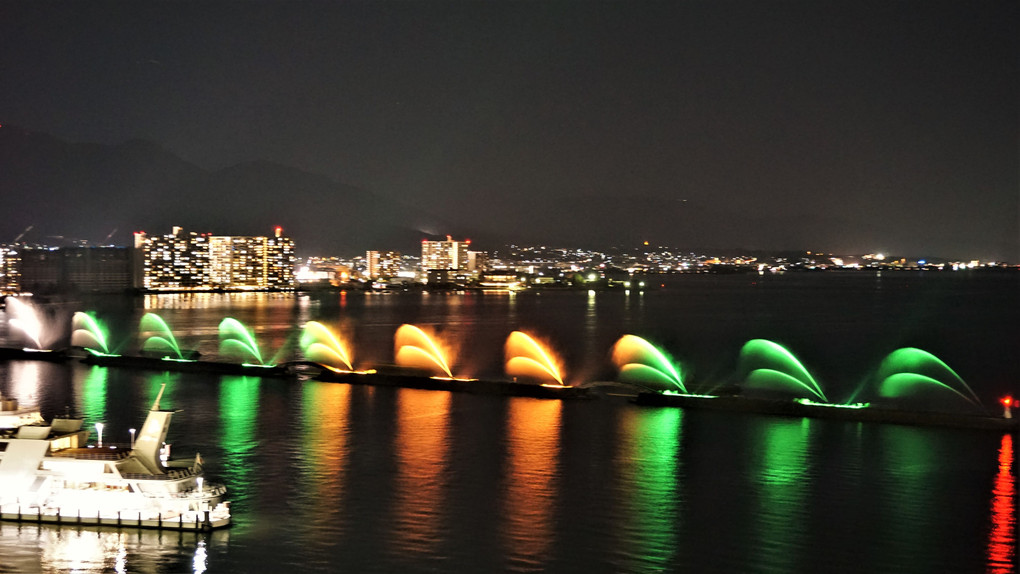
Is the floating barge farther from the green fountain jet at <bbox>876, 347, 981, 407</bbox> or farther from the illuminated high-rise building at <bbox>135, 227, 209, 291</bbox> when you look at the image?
the illuminated high-rise building at <bbox>135, 227, 209, 291</bbox>

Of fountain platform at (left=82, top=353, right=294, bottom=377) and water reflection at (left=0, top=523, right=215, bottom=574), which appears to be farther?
fountain platform at (left=82, top=353, right=294, bottom=377)

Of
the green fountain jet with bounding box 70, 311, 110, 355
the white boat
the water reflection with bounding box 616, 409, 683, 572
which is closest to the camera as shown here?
the water reflection with bounding box 616, 409, 683, 572

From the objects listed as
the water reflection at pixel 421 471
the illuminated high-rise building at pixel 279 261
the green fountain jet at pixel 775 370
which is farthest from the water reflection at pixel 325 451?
the illuminated high-rise building at pixel 279 261

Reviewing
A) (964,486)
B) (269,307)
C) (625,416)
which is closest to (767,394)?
(625,416)

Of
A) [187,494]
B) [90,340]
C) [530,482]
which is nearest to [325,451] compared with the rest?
[530,482]

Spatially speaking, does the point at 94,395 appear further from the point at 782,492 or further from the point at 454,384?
the point at 782,492

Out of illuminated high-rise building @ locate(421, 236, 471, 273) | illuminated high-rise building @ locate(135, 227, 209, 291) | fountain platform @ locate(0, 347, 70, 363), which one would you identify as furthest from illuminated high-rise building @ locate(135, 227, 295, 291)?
fountain platform @ locate(0, 347, 70, 363)
